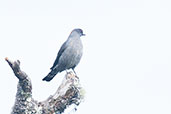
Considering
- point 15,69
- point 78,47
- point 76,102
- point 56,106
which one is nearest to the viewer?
point 15,69

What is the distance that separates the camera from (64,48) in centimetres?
1161

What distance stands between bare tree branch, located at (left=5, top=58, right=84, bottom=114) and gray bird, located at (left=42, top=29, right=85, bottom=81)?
454cm

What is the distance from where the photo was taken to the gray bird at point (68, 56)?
11.2 metres

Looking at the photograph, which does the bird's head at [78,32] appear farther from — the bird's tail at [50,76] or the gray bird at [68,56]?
the bird's tail at [50,76]

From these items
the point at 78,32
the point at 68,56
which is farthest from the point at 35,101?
the point at 78,32

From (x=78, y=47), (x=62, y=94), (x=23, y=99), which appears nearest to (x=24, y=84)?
(x=23, y=99)

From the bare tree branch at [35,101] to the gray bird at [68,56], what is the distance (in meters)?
4.54

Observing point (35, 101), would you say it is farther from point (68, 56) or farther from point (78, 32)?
point (78, 32)

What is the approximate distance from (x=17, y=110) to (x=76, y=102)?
1077 mm

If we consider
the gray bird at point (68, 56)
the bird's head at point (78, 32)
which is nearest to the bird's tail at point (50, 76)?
the gray bird at point (68, 56)

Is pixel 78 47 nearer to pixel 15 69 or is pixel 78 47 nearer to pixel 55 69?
pixel 55 69

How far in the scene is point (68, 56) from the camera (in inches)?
445

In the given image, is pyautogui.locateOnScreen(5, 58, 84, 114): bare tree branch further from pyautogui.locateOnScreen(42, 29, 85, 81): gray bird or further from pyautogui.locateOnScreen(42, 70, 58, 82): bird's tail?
pyautogui.locateOnScreen(42, 70, 58, 82): bird's tail

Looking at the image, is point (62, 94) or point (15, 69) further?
point (62, 94)
